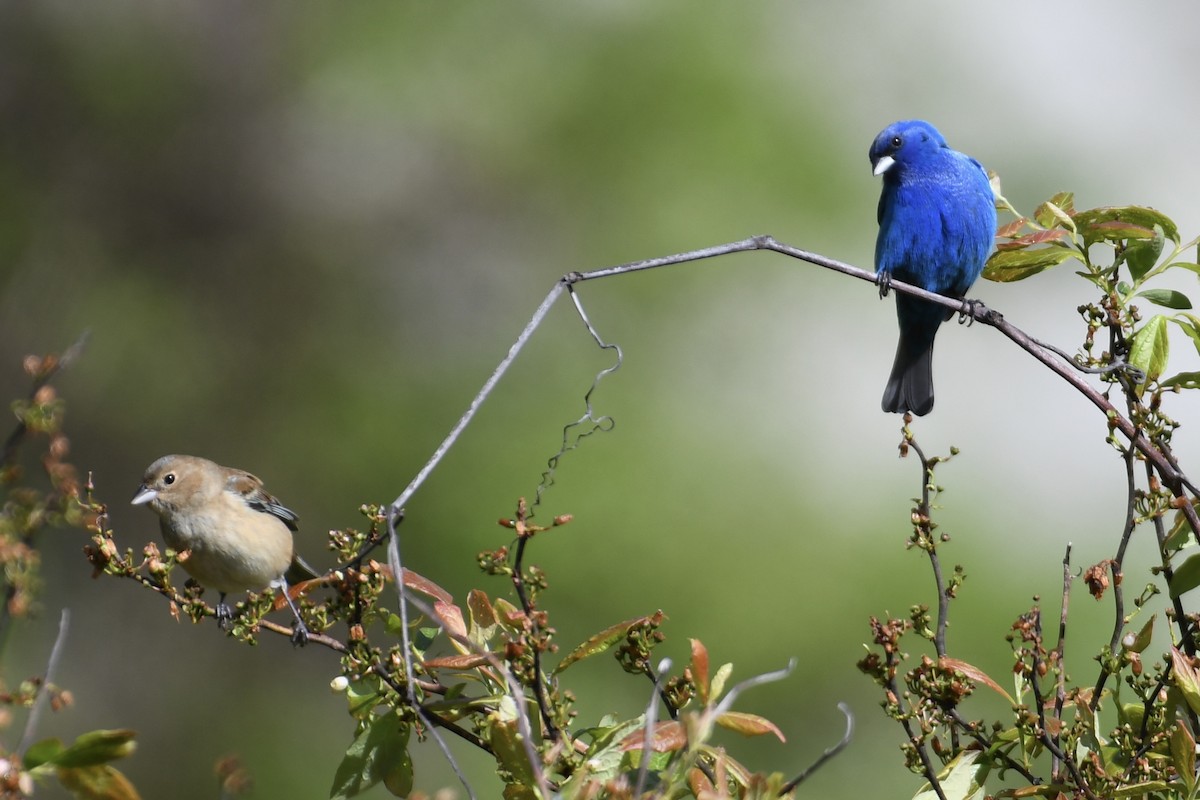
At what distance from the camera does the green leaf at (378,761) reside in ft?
4.04

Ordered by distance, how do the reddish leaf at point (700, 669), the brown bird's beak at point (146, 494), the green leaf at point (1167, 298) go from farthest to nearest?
the brown bird's beak at point (146, 494) → the green leaf at point (1167, 298) → the reddish leaf at point (700, 669)

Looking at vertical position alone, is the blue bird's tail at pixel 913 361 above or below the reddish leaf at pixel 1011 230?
above

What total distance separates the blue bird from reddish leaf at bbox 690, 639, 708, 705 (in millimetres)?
2298

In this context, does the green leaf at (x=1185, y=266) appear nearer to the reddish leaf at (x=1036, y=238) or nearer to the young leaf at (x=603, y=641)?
the reddish leaf at (x=1036, y=238)

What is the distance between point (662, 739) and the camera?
1.04m

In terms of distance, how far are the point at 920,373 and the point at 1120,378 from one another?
7.17ft

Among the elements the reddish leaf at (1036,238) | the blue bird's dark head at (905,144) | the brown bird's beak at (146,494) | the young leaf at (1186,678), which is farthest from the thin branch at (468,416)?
the blue bird's dark head at (905,144)

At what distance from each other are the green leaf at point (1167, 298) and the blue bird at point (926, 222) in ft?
5.96

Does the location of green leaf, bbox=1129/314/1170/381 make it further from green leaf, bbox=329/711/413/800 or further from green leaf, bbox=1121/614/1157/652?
green leaf, bbox=329/711/413/800

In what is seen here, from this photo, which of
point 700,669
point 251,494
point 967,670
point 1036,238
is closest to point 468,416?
point 700,669

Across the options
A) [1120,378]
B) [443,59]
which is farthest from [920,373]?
[443,59]

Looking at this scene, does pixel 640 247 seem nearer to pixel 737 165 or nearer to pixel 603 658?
pixel 737 165

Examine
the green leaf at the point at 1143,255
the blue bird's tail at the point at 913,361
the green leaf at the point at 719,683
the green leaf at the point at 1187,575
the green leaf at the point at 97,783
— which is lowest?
the green leaf at the point at 97,783

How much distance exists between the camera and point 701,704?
3.46 ft
